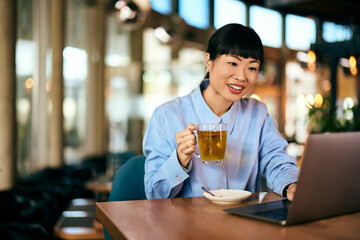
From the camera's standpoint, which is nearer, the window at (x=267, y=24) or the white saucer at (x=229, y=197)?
the white saucer at (x=229, y=197)

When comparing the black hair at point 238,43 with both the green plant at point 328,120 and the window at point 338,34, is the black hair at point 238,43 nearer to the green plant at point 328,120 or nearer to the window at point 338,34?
the green plant at point 328,120

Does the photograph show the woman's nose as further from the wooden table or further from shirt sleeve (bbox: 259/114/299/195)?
the wooden table

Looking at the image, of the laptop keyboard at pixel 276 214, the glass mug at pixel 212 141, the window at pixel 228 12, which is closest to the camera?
the laptop keyboard at pixel 276 214

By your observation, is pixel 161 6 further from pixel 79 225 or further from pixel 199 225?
pixel 199 225

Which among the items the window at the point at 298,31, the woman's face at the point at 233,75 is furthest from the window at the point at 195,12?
the woman's face at the point at 233,75

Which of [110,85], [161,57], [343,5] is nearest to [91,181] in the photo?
[110,85]

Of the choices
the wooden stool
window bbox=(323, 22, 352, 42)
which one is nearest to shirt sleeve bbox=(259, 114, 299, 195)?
the wooden stool

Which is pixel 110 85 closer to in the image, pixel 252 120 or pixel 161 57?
pixel 161 57

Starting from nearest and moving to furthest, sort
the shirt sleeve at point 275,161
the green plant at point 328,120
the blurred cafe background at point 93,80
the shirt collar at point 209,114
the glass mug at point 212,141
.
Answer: the glass mug at point 212,141
the shirt sleeve at point 275,161
the shirt collar at point 209,114
the blurred cafe background at point 93,80
the green plant at point 328,120

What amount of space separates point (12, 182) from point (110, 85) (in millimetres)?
5897

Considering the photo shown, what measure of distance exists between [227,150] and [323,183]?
0.69m

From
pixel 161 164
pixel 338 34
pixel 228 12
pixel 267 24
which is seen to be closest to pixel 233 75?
pixel 161 164

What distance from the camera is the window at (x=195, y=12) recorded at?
10212 mm

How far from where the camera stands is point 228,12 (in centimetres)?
1259
